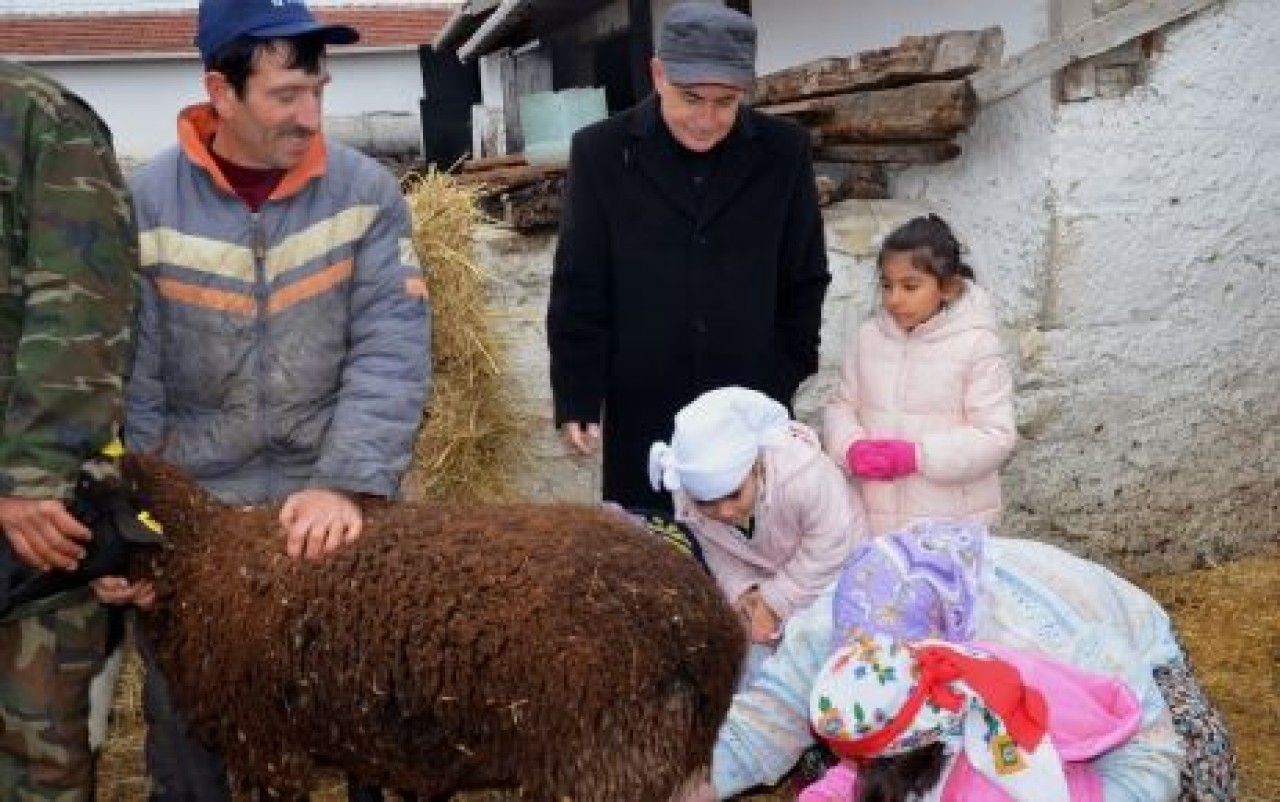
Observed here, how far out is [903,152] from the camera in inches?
211

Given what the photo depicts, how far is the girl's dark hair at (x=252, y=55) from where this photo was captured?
2.72 metres

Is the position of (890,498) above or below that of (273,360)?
below

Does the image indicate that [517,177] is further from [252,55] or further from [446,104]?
[446,104]

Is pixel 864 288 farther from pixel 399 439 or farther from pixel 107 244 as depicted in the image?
pixel 107 244

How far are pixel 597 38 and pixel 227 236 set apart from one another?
8764mm

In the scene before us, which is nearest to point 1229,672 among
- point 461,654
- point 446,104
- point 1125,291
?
point 1125,291

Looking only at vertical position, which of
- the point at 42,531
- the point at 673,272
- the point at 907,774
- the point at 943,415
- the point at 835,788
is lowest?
the point at 835,788

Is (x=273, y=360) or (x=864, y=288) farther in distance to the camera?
(x=864, y=288)

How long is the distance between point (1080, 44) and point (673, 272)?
6.47 ft

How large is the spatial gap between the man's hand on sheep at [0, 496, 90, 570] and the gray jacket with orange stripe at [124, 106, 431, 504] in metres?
0.44

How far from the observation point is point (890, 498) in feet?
12.9

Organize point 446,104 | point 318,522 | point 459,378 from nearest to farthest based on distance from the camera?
point 318,522 < point 459,378 < point 446,104

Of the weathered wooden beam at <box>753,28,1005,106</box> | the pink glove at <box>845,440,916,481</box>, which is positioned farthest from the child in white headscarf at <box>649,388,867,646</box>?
the weathered wooden beam at <box>753,28,1005,106</box>

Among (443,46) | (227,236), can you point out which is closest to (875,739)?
(227,236)
